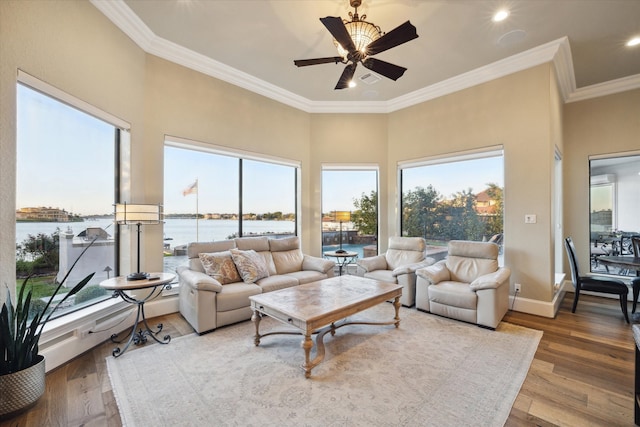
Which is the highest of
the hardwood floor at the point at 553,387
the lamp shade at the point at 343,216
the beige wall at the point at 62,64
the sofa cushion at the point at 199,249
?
the beige wall at the point at 62,64

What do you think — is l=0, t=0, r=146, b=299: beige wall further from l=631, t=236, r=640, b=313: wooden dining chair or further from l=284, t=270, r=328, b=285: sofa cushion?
l=631, t=236, r=640, b=313: wooden dining chair

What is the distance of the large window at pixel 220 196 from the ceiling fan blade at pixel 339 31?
266 cm

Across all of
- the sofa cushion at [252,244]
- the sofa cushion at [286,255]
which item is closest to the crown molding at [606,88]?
the sofa cushion at [286,255]

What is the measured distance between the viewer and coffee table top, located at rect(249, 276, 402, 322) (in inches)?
101

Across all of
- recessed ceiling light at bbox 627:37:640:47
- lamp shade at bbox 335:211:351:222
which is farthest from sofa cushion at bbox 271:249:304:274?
recessed ceiling light at bbox 627:37:640:47

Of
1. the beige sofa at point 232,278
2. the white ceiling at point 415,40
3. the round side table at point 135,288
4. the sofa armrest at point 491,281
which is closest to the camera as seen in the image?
the round side table at point 135,288

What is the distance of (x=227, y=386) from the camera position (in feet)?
7.27

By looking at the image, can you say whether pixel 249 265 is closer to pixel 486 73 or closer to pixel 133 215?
pixel 133 215

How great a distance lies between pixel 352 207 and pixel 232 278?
2983 mm

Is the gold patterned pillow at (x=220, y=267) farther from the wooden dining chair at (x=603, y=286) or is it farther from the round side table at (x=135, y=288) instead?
the wooden dining chair at (x=603, y=286)

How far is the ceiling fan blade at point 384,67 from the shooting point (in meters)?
2.75

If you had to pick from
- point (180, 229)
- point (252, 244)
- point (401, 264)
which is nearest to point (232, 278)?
point (252, 244)

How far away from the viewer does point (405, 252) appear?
4.83m

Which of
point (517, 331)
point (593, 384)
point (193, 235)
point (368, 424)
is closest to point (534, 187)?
point (517, 331)
